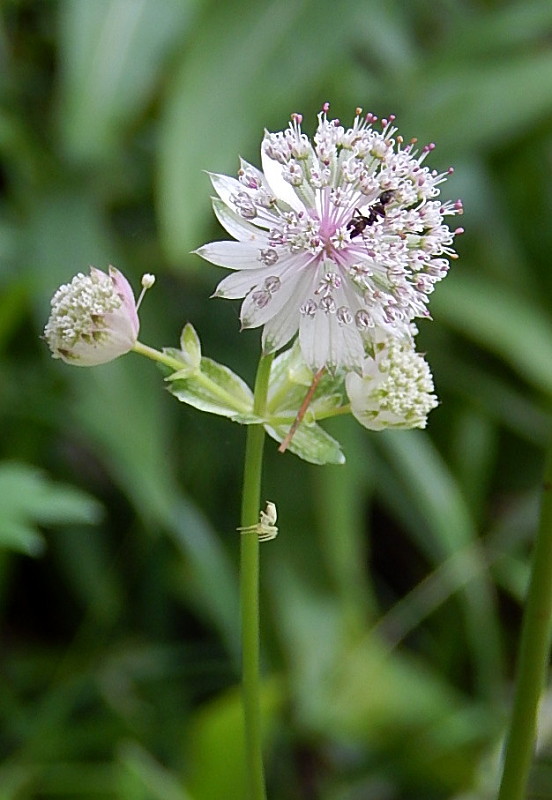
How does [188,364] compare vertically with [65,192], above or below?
below

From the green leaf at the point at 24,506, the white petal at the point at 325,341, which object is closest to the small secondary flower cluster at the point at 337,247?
the white petal at the point at 325,341

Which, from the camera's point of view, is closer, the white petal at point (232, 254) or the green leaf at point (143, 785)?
the white petal at point (232, 254)

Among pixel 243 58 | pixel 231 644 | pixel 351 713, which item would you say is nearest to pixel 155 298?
pixel 243 58

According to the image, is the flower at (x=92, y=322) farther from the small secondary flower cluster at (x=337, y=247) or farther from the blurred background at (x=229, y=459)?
the blurred background at (x=229, y=459)

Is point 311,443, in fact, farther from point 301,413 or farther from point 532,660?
point 532,660

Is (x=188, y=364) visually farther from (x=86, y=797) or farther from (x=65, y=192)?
(x=65, y=192)


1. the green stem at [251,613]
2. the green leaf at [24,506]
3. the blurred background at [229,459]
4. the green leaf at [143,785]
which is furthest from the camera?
the blurred background at [229,459]
